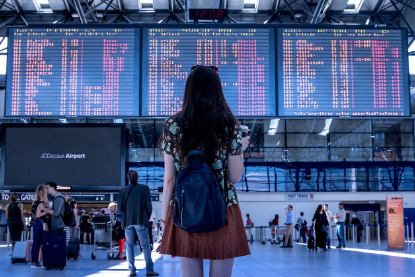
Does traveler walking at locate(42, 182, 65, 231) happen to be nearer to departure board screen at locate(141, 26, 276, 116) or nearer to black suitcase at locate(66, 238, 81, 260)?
black suitcase at locate(66, 238, 81, 260)

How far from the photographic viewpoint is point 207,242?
83.7 inches

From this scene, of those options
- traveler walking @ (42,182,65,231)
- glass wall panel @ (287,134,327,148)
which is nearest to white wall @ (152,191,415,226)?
glass wall panel @ (287,134,327,148)

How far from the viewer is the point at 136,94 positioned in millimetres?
10867

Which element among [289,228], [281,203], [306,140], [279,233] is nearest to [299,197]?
[281,203]

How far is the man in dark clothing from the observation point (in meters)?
7.21

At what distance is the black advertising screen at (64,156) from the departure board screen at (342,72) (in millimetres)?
4744

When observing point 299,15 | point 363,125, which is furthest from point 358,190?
point 299,15

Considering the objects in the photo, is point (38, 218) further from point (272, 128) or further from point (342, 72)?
point (272, 128)

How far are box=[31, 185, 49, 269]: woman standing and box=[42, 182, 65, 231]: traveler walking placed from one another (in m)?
0.08

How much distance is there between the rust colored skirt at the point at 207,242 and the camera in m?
2.12

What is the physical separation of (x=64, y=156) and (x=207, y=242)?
11.3 metres

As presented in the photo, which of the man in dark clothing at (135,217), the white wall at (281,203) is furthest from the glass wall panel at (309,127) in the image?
the man in dark clothing at (135,217)

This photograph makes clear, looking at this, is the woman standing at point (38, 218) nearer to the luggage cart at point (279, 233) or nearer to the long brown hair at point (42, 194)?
the long brown hair at point (42, 194)

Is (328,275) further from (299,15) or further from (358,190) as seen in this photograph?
(358,190)
